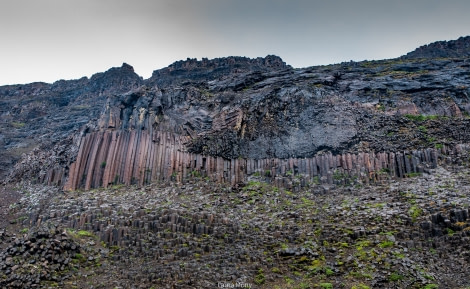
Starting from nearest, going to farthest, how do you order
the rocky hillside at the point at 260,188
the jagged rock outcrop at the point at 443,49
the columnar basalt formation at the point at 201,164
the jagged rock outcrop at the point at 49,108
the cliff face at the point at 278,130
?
the rocky hillside at the point at 260,188
the columnar basalt formation at the point at 201,164
the cliff face at the point at 278,130
the jagged rock outcrop at the point at 49,108
the jagged rock outcrop at the point at 443,49

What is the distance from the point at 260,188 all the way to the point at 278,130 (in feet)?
21.1

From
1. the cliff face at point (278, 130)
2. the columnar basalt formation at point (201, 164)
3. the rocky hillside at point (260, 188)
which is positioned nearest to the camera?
the rocky hillside at point (260, 188)

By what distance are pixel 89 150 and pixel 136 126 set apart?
13.3 ft

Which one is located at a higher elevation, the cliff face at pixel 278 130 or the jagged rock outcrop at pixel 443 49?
the jagged rock outcrop at pixel 443 49

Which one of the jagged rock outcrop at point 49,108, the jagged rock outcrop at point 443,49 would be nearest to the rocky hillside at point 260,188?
the jagged rock outcrop at point 49,108

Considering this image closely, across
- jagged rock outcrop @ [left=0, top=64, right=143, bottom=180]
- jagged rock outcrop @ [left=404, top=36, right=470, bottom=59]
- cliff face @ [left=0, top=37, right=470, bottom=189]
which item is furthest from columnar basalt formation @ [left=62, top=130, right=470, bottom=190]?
jagged rock outcrop @ [left=404, top=36, right=470, bottom=59]

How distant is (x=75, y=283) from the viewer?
13.9 metres

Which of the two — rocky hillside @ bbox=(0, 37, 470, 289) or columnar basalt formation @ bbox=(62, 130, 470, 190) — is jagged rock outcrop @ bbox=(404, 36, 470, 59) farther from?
columnar basalt formation @ bbox=(62, 130, 470, 190)

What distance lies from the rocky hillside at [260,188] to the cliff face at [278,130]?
121 millimetres

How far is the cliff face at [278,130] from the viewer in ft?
76.8

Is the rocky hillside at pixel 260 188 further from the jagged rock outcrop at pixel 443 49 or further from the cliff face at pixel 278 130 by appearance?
the jagged rock outcrop at pixel 443 49

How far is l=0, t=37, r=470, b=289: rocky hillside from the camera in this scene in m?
14.4

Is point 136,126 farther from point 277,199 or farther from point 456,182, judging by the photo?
point 456,182

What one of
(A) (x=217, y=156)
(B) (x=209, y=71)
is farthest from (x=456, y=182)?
(B) (x=209, y=71)
